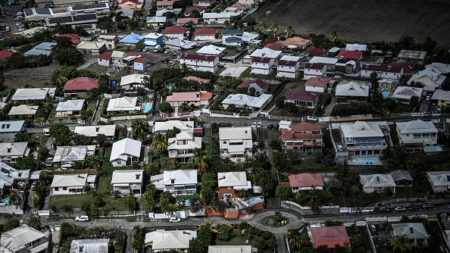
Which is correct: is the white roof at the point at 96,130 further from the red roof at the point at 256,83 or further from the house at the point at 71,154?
the red roof at the point at 256,83

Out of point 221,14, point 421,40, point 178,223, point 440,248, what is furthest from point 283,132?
point 221,14

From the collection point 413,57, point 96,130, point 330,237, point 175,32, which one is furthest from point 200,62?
point 330,237

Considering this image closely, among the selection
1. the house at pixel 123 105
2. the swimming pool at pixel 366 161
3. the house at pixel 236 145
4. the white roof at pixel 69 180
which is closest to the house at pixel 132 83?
the house at pixel 123 105

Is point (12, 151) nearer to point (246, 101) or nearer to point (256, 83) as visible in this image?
point (246, 101)

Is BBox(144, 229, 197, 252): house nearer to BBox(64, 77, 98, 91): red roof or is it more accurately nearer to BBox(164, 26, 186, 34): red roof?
BBox(64, 77, 98, 91): red roof

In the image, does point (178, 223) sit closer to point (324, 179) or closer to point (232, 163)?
point (232, 163)

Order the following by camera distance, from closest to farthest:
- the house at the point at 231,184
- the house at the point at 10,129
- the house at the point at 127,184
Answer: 1. the house at the point at 231,184
2. the house at the point at 127,184
3. the house at the point at 10,129

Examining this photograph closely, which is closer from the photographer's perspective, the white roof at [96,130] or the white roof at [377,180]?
the white roof at [377,180]
